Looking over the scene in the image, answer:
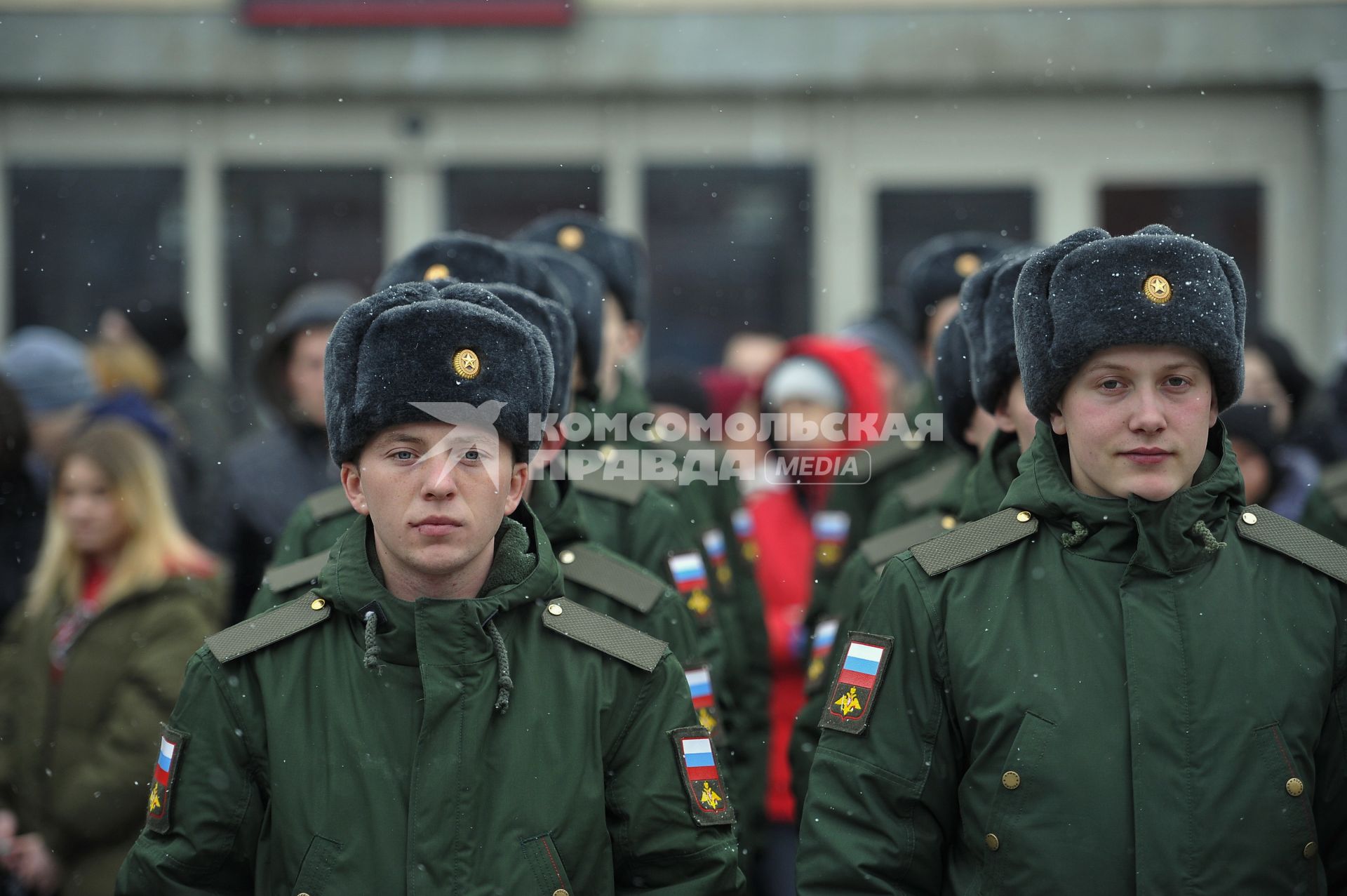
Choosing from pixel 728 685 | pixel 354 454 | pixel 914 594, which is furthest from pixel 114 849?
pixel 914 594

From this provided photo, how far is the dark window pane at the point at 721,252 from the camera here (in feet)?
33.9

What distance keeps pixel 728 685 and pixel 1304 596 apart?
7.28 feet

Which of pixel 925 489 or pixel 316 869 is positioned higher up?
pixel 925 489

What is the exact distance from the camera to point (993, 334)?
373 centimetres

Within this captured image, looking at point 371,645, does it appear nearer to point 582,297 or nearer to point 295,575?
point 295,575

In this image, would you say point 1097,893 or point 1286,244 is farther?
point 1286,244

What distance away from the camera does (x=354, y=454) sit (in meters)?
2.97

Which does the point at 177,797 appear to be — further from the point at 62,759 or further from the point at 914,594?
the point at 62,759

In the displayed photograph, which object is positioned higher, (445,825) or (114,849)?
(445,825)

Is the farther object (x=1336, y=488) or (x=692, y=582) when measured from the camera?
(x=1336, y=488)

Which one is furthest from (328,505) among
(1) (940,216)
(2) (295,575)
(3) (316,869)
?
(1) (940,216)

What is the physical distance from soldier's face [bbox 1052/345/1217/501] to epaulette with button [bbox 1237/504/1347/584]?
0.15 metres

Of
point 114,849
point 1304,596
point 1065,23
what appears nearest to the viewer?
point 1304,596

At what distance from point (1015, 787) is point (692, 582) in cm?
176
